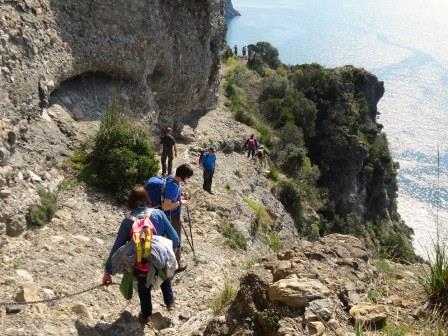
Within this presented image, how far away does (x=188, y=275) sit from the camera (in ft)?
31.0

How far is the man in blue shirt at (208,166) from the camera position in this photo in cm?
1520

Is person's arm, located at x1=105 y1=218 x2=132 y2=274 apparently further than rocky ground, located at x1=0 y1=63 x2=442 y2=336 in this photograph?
Yes

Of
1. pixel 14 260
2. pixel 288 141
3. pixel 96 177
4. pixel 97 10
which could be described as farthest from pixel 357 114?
pixel 14 260

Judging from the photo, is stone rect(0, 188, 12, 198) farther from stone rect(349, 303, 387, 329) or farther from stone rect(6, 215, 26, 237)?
stone rect(349, 303, 387, 329)

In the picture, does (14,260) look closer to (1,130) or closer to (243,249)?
(1,130)

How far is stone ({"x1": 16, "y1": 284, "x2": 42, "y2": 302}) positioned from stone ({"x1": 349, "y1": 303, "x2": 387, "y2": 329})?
445cm

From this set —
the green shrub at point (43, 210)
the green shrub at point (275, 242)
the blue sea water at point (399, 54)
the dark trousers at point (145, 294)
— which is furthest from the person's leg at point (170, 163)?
the blue sea water at point (399, 54)

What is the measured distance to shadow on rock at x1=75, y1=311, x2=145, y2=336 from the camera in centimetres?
618

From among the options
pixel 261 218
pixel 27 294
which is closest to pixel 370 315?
pixel 27 294

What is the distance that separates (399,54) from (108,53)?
114 meters

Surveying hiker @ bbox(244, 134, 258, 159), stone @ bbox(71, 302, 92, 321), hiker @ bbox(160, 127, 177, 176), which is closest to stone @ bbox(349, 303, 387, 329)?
stone @ bbox(71, 302, 92, 321)

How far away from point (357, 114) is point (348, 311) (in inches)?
1785

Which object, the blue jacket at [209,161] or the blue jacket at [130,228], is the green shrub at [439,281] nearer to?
the blue jacket at [130,228]

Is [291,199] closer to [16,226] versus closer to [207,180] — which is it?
[207,180]
